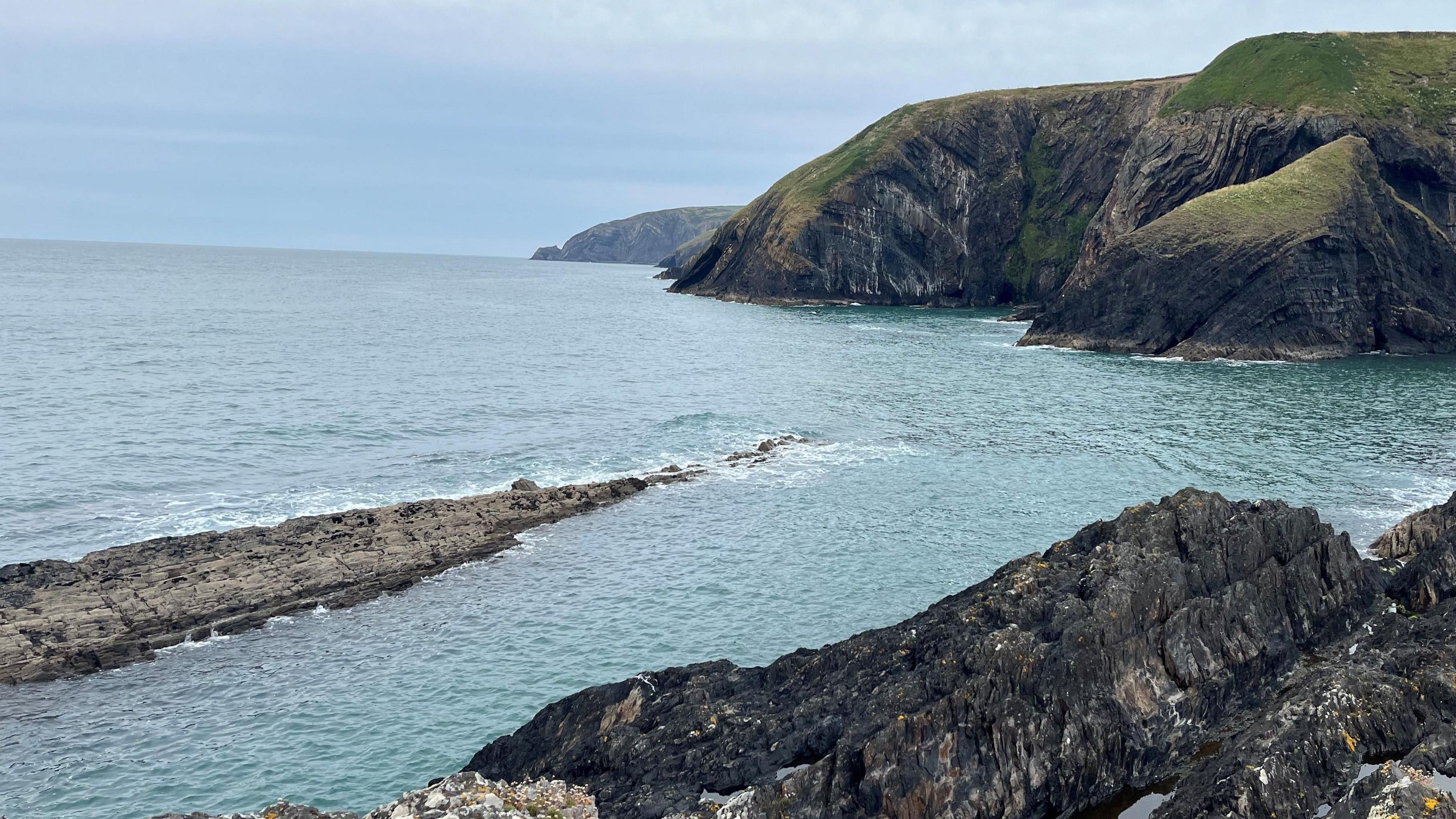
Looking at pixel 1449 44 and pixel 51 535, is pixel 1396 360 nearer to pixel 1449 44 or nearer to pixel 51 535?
pixel 1449 44

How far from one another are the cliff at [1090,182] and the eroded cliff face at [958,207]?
31 cm

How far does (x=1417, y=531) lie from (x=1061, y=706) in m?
22.6

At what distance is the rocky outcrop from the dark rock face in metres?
0.83

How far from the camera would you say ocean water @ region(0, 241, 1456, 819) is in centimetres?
2489

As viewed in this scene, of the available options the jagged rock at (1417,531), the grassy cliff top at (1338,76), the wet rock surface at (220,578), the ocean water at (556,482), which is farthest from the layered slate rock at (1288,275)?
the wet rock surface at (220,578)

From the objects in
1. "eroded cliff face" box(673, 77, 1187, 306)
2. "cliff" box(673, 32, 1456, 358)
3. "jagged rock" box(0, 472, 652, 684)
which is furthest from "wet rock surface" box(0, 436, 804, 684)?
"eroded cliff face" box(673, 77, 1187, 306)

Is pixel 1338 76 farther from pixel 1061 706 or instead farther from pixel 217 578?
pixel 217 578

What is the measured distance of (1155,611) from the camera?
2117 centimetres

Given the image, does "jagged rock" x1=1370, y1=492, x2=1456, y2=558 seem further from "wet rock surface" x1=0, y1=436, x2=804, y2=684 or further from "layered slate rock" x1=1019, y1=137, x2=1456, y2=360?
"layered slate rock" x1=1019, y1=137, x2=1456, y2=360

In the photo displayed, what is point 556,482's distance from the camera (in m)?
48.9

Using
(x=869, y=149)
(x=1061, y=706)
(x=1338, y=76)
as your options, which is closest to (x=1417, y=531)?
(x=1061, y=706)

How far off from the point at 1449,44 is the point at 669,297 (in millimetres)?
131642

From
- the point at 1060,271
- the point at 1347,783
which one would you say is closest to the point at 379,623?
the point at 1347,783

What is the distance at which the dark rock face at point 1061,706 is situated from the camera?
16.8m
